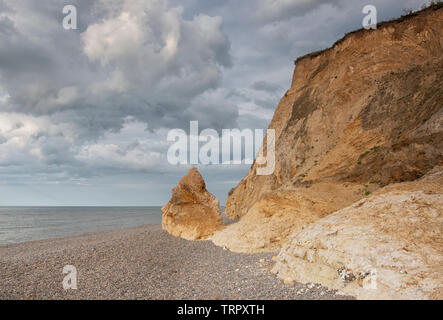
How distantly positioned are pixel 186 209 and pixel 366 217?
1281cm

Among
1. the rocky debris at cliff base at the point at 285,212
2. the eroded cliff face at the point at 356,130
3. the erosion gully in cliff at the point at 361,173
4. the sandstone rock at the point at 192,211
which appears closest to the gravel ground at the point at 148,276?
the erosion gully in cliff at the point at 361,173

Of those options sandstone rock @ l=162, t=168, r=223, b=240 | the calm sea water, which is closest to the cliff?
sandstone rock @ l=162, t=168, r=223, b=240

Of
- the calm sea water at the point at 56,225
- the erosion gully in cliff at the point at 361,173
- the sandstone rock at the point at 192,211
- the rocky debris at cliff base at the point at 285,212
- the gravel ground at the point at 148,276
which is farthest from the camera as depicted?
the calm sea water at the point at 56,225

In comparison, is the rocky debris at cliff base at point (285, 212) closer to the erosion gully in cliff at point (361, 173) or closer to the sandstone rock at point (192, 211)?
the erosion gully in cliff at point (361, 173)

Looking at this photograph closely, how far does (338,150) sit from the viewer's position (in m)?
16.1

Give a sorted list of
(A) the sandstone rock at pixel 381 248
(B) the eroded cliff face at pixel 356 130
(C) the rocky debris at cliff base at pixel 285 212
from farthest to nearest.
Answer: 1. (C) the rocky debris at cliff base at pixel 285 212
2. (B) the eroded cliff face at pixel 356 130
3. (A) the sandstone rock at pixel 381 248

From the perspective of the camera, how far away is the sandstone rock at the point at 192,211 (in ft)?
58.9

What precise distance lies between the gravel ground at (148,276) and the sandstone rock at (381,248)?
629 millimetres

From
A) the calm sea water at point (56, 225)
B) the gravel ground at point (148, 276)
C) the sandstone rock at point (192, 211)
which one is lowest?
the calm sea water at point (56, 225)

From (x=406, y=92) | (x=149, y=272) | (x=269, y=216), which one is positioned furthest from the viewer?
(x=406, y=92)

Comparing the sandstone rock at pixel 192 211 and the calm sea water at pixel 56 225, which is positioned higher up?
the sandstone rock at pixel 192 211

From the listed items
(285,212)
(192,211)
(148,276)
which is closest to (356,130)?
(285,212)
